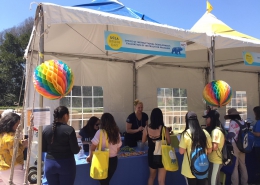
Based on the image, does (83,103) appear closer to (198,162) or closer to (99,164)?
(99,164)

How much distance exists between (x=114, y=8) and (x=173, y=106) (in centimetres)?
349

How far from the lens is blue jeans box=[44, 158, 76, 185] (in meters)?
2.34


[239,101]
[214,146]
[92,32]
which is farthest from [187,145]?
[239,101]

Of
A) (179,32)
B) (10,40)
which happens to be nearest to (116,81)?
(179,32)

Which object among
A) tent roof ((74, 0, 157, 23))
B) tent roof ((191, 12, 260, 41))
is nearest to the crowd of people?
tent roof ((191, 12, 260, 41))

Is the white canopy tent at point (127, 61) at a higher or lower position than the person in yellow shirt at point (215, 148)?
higher

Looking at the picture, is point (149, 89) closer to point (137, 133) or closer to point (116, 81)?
point (116, 81)

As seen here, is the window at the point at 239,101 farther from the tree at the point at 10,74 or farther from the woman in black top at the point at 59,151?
the tree at the point at 10,74

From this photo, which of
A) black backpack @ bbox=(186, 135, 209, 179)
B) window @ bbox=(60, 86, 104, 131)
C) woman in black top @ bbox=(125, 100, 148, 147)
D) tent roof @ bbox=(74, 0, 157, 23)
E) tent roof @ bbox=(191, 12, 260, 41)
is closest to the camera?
black backpack @ bbox=(186, 135, 209, 179)

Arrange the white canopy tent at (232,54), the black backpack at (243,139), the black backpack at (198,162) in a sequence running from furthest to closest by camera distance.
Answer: the white canopy tent at (232,54)
the black backpack at (243,139)
the black backpack at (198,162)

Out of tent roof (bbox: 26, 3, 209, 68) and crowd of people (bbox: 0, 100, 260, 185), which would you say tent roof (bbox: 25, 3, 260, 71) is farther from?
crowd of people (bbox: 0, 100, 260, 185)

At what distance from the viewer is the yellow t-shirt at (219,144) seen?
107 inches

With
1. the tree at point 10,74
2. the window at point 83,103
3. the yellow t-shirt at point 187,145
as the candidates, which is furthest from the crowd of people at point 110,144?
the tree at point 10,74

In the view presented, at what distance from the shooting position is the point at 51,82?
6.54 feet
